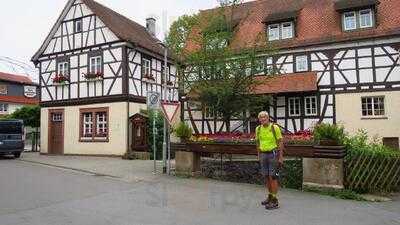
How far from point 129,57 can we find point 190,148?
A: 38.5 ft

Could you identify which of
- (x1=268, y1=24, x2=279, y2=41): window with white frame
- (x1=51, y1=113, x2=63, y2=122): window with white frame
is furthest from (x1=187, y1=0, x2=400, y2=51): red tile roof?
(x1=51, y1=113, x2=63, y2=122): window with white frame

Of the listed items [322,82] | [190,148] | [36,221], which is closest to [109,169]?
[190,148]

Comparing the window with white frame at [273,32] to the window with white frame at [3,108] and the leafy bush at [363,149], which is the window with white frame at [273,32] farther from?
the window with white frame at [3,108]

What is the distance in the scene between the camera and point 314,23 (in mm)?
25828

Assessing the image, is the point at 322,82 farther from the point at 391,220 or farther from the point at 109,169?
the point at 391,220

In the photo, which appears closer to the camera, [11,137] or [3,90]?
[11,137]

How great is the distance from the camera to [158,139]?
23797 millimetres

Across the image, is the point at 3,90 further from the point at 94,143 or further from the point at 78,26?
the point at 94,143

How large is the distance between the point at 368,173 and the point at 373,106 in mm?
12935

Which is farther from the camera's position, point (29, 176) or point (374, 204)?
point (29, 176)

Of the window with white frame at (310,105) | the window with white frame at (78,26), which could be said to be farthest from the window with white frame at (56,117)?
the window with white frame at (310,105)

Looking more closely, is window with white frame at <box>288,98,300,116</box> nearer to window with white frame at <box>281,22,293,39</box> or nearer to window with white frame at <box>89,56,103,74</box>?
window with white frame at <box>281,22,293,39</box>

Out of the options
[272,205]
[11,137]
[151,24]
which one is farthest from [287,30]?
[272,205]

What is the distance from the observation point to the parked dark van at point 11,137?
76.3ft
